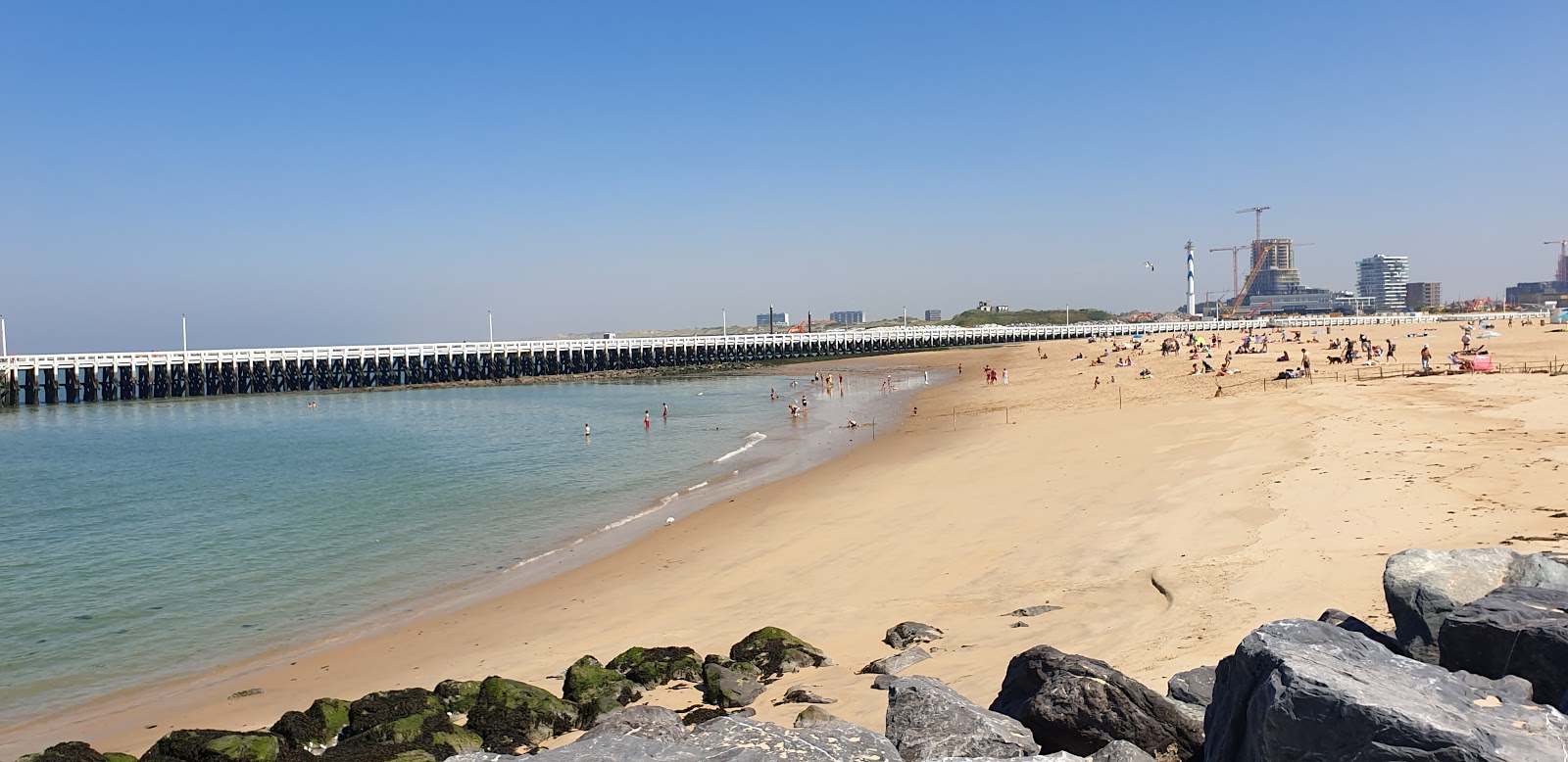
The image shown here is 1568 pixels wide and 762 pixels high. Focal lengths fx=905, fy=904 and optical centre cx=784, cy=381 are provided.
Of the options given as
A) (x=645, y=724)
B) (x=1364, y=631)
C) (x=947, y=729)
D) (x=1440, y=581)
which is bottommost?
(x=645, y=724)

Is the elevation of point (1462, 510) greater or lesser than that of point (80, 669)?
greater

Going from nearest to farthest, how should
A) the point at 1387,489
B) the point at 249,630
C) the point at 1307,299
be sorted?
the point at 1387,489
the point at 249,630
the point at 1307,299

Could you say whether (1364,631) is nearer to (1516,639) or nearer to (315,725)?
(1516,639)

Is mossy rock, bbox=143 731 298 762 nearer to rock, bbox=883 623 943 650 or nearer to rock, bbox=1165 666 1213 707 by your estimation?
rock, bbox=883 623 943 650

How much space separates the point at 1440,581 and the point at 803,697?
4864 millimetres

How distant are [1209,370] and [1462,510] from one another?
28.5 meters

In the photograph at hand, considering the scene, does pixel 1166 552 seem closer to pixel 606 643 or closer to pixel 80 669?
pixel 606 643

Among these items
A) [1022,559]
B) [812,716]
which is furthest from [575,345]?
[812,716]

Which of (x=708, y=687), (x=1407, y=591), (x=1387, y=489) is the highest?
(x=1407, y=591)

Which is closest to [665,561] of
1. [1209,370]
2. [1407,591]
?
[1407,591]

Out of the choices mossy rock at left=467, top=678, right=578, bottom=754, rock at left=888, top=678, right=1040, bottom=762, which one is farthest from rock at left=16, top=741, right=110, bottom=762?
rock at left=888, top=678, right=1040, bottom=762

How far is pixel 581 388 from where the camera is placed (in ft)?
224

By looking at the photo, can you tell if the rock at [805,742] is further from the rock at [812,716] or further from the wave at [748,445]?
the wave at [748,445]

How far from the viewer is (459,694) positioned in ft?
30.6
